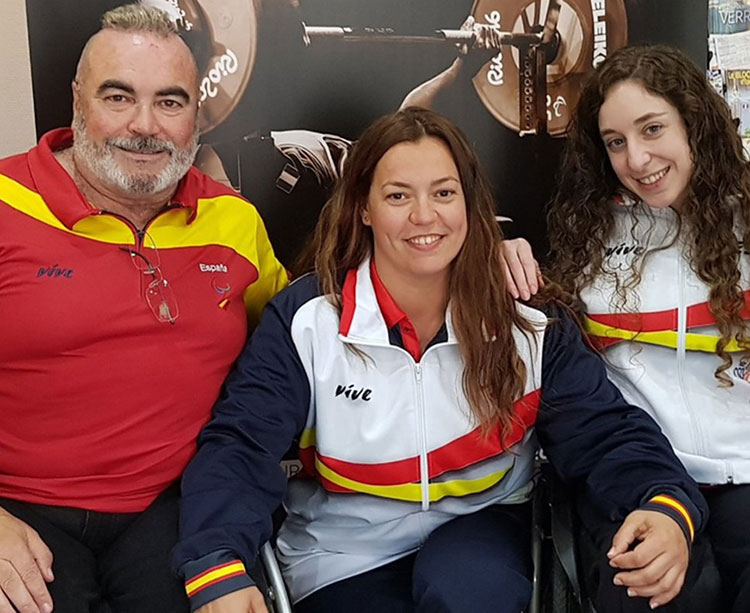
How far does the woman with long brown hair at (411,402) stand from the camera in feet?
5.35

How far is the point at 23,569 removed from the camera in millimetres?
1422

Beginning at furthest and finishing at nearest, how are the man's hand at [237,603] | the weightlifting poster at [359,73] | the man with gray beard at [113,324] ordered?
the weightlifting poster at [359,73] < the man with gray beard at [113,324] < the man's hand at [237,603]

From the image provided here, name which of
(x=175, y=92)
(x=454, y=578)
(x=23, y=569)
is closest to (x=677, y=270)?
(x=454, y=578)

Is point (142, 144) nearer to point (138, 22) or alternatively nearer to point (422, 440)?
point (138, 22)

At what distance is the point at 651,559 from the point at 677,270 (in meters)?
0.70

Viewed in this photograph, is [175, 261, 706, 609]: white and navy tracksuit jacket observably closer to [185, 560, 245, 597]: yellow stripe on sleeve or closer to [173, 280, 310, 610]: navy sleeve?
[173, 280, 310, 610]: navy sleeve

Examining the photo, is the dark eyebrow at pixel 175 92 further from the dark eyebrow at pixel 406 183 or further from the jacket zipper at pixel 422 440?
the jacket zipper at pixel 422 440

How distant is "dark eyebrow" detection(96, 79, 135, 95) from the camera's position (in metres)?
1.73

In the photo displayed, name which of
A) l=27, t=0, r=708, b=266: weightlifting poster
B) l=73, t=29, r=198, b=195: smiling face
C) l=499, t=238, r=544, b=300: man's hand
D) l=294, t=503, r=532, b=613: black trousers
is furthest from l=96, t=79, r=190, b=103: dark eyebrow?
l=294, t=503, r=532, b=613: black trousers

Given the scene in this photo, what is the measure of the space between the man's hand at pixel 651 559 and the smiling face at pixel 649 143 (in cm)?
75

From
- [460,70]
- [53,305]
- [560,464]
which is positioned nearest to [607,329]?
[560,464]

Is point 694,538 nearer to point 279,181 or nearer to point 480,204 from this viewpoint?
point 480,204

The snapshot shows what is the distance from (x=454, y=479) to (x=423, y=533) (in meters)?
0.13

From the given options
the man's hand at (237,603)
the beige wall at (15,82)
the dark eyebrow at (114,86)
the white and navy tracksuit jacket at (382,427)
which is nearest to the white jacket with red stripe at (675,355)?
the white and navy tracksuit jacket at (382,427)
